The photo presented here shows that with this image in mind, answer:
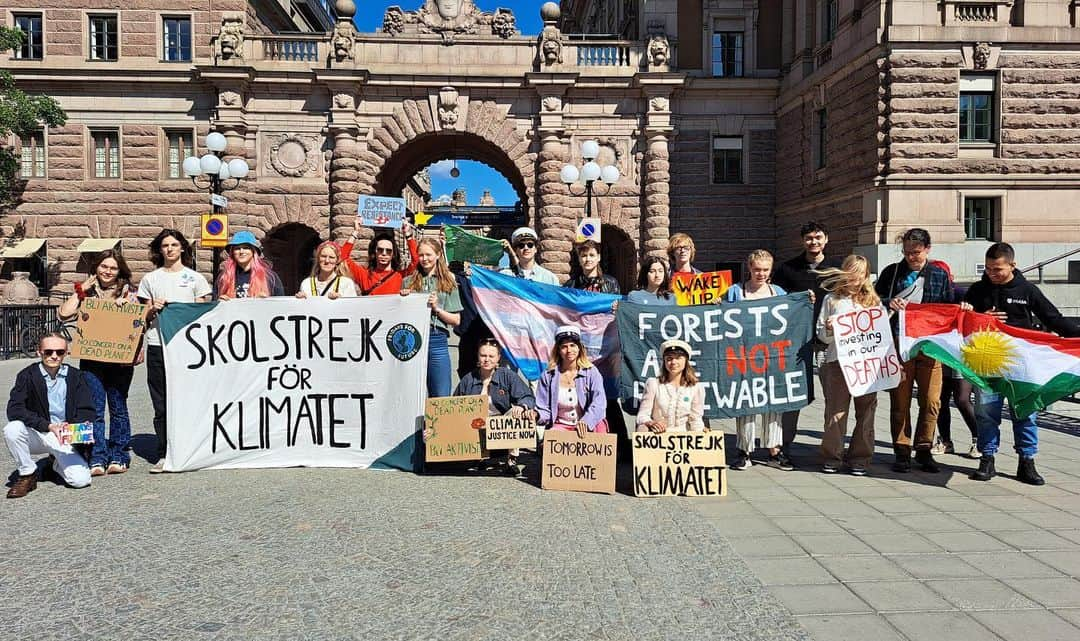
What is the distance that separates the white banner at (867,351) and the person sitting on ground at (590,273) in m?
2.16

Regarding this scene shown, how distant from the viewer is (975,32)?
20656 millimetres

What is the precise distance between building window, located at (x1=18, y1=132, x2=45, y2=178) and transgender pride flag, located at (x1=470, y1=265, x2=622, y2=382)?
25.2 m

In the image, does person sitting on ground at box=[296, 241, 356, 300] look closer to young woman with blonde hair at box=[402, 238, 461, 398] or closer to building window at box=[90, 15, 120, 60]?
young woman with blonde hair at box=[402, 238, 461, 398]

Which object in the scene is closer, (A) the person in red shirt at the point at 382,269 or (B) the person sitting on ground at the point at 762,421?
(B) the person sitting on ground at the point at 762,421

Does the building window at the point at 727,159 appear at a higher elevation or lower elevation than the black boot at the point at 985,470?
higher

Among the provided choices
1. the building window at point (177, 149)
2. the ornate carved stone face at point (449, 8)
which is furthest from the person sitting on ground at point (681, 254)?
the building window at point (177, 149)

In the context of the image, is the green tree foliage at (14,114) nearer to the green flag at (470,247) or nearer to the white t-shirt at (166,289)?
the green flag at (470,247)

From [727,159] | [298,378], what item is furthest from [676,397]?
[727,159]

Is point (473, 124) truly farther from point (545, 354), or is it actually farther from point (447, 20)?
point (545, 354)

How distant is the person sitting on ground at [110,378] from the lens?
702cm

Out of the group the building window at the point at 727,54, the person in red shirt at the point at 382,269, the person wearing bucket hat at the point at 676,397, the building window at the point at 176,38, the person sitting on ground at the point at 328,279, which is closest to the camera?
the person wearing bucket hat at the point at 676,397

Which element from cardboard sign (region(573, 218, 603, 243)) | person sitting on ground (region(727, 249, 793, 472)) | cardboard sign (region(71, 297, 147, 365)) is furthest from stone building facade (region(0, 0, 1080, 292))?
cardboard sign (region(71, 297, 147, 365))

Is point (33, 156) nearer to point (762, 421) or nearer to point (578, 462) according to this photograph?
point (578, 462)

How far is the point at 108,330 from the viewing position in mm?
6941
